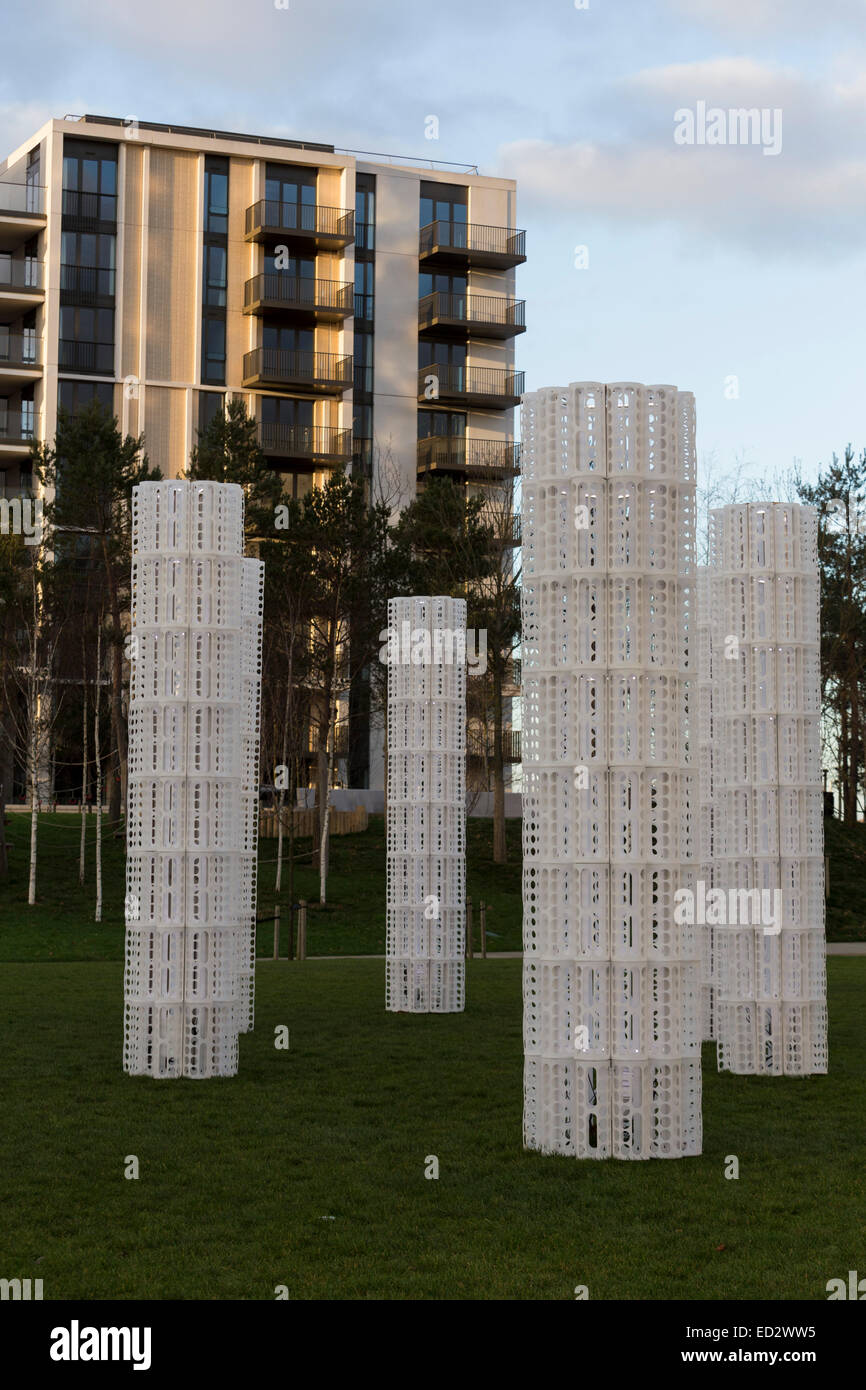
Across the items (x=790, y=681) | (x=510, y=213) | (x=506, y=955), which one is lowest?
(x=506, y=955)

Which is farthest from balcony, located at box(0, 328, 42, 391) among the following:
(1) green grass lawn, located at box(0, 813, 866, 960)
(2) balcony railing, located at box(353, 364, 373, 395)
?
(1) green grass lawn, located at box(0, 813, 866, 960)

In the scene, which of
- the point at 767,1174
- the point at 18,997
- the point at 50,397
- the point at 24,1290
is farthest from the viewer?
the point at 50,397

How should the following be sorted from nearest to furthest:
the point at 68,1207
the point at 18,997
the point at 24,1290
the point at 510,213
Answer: the point at 24,1290 → the point at 68,1207 → the point at 18,997 → the point at 510,213

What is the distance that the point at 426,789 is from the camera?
18.4 metres

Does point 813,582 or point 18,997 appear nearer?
point 813,582

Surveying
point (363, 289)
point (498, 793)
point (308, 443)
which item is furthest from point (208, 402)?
point (498, 793)

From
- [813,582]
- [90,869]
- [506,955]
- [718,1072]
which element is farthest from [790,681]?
[90,869]

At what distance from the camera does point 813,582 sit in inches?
549

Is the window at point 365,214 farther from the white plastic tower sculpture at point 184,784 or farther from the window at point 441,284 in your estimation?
the white plastic tower sculpture at point 184,784

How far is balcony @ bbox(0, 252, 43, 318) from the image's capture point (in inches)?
1988

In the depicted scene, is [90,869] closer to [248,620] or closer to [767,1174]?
[248,620]

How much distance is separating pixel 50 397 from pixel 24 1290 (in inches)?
1844

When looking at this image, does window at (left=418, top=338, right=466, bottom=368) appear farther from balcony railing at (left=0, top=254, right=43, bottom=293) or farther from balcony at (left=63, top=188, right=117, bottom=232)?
balcony railing at (left=0, top=254, right=43, bottom=293)
